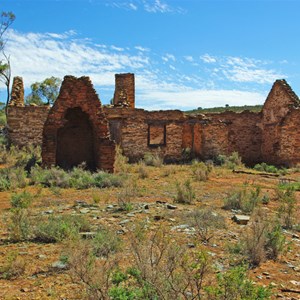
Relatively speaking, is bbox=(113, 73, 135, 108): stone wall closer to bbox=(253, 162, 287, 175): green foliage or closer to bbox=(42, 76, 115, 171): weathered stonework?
bbox=(42, 76, 115, 171): weathered stonework

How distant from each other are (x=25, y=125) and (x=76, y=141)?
7.41 meters

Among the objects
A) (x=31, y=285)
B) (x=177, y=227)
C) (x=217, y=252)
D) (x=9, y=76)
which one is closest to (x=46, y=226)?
(x=31, y=285)

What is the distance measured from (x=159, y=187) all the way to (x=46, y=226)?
6.19 m

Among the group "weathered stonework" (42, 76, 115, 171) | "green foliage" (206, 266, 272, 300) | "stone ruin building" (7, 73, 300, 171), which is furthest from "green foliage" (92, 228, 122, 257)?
"stone ruin building" (7, 73, 300, 171)

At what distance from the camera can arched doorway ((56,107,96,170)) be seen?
1545 cm

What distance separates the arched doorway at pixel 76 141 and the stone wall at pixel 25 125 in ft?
22.7

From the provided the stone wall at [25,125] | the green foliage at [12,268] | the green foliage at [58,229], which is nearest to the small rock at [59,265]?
the green foliage at [12,268]

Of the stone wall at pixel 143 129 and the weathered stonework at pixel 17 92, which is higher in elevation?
the weathered stonework at pixel 17 92

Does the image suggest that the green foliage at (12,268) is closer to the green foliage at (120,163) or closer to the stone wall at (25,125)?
the green foliage at (120,163)

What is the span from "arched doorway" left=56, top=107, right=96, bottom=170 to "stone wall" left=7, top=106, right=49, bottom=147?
6.93m

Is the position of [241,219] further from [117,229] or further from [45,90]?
[45,90]

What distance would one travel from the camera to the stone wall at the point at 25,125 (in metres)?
21.6

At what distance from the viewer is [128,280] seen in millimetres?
4500

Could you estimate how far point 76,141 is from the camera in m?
15.7
